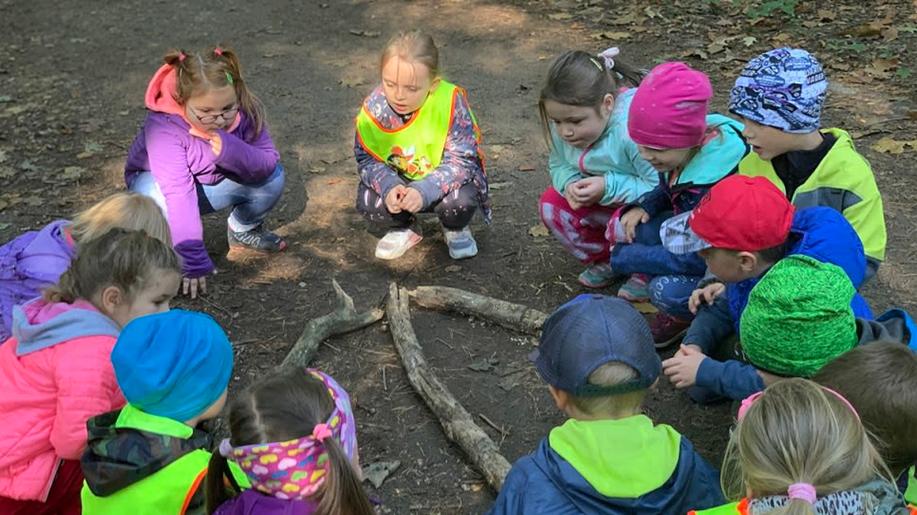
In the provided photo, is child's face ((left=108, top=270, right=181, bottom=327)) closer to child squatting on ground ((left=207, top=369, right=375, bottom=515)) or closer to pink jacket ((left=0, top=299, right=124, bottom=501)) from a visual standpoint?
pink jacket ((left=0, top=299, right=124, bottom=501))

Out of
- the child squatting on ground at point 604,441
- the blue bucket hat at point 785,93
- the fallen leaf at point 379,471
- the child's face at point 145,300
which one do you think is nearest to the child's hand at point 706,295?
the blue bucket hat at point 785,93

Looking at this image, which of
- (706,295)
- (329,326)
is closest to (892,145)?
(706,295)

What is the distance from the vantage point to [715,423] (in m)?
3.66

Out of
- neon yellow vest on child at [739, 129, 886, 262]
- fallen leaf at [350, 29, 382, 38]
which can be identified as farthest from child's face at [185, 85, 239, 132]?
fallen leaf at [350, 29, 382, 38]

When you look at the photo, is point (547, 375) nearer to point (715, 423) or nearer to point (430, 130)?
point (715, 423)

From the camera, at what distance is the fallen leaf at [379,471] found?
3.43 m

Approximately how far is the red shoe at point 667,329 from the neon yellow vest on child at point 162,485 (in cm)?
220

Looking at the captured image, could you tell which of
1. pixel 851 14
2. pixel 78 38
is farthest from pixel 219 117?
pixel 851 14

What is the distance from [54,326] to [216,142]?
1.84 metres

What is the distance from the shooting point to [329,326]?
4.23m

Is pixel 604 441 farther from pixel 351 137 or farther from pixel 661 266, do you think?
pixel 351 137

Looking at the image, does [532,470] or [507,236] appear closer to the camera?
[532,470]

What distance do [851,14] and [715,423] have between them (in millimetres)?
5942

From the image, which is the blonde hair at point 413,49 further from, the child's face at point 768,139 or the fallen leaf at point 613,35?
the fallen leaf at point 613,35
